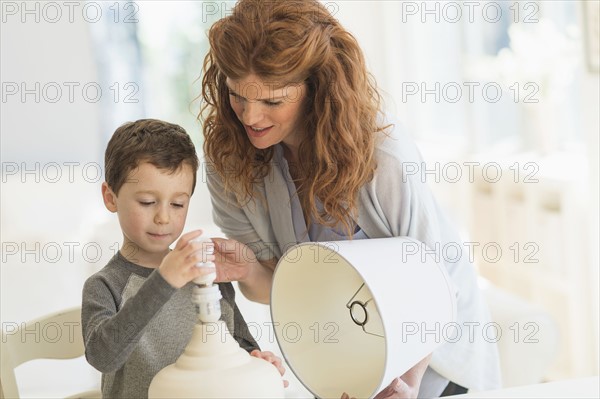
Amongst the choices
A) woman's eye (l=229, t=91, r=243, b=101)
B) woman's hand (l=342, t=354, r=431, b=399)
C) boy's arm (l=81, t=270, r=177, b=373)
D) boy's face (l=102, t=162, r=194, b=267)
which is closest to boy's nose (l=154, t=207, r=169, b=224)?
boy's face (l=102, t=162, r=194, b=267)

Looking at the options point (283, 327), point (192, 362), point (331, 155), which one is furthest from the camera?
point (331, 155)

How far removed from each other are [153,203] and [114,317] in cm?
19

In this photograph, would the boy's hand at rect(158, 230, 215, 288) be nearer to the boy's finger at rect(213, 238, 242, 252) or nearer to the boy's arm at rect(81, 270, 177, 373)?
the boy's arm at rect(81, 270, 177, 373)

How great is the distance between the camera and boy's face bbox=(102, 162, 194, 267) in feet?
3.35

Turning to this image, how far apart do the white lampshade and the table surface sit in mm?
95

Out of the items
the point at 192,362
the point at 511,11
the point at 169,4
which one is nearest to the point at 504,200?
the point at 511,11

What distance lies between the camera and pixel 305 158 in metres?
1.23

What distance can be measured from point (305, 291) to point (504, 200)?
241 cm

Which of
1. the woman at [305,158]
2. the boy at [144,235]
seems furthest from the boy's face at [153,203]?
the woman at [305,158]

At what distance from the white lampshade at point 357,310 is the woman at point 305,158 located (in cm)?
8

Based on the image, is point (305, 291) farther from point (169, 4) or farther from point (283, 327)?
point (169, 4)

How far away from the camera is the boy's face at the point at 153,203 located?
1022 millimetres

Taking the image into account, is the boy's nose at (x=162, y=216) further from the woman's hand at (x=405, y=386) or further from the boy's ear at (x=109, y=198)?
Answer: the woman's hand at (x=405, y=386)

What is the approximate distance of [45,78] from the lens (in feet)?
12.7
